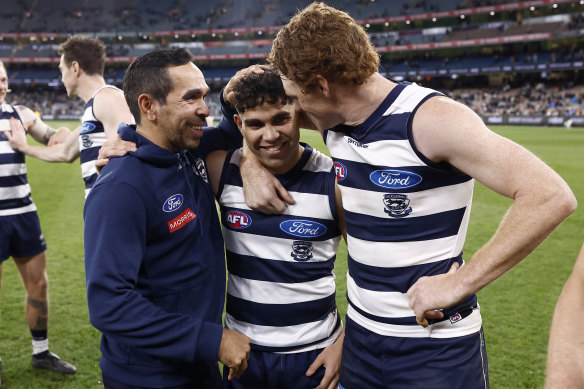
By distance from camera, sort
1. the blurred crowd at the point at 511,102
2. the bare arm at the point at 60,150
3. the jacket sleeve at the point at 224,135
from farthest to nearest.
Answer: the blurred crowd at the point at 511,102 → the bare arm at the point at 60,150 → the jacket sleeve at the point at 224,135

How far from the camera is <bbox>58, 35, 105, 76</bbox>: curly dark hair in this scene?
4289 mm

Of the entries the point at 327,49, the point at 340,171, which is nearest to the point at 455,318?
the point at 340,171

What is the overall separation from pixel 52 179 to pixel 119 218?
45.2 ft

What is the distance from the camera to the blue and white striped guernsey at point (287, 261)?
2.23 meters

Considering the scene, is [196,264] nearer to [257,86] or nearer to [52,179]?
[257,86]

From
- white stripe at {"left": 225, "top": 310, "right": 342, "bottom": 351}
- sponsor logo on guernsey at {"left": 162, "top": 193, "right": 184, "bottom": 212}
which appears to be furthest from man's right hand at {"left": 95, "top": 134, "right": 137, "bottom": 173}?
white stripe at {"left": 225, "top": 310, "right": 342, "bottom": 351}

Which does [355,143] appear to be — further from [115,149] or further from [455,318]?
[115,149]

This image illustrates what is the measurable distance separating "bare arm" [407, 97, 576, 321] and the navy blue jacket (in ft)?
2.91

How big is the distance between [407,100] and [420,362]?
3.32 ft

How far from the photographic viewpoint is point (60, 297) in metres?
5.59

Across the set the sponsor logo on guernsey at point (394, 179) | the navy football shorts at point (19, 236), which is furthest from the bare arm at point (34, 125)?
the sponsor logo on guernsey at point (394, 179)

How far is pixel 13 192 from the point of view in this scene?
410 cm

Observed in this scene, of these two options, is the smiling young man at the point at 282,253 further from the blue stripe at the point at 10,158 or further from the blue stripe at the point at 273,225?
the blue stripe at the point at 10,158

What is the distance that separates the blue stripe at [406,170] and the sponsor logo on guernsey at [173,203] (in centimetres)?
71
